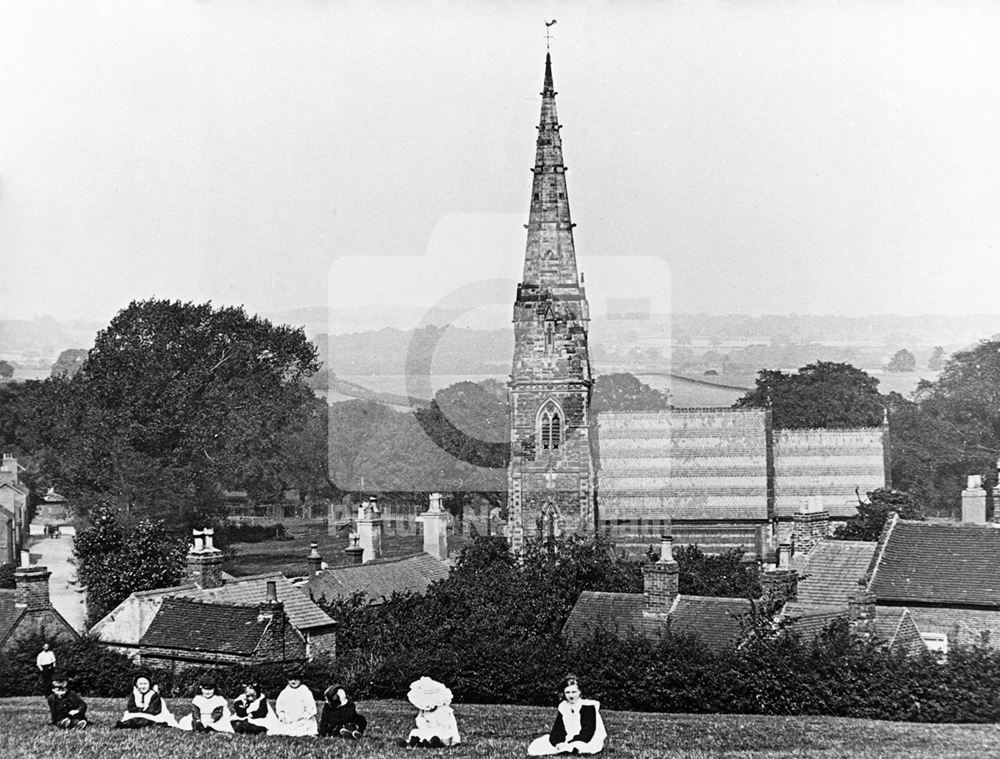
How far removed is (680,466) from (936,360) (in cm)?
655

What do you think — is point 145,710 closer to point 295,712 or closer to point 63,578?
point 295,712

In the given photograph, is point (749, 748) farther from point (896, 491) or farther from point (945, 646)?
point (896, 491)

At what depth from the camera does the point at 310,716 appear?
46.8 ft

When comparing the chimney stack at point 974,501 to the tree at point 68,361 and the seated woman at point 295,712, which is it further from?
the tree at point 68,361

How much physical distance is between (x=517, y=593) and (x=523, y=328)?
311 inches

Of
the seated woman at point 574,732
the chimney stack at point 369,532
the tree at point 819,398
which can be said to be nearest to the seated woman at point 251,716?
the seated woman at point 574,732

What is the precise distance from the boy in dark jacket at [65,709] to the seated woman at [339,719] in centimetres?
282

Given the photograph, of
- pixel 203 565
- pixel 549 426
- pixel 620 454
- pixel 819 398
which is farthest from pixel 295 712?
pixel 819 398

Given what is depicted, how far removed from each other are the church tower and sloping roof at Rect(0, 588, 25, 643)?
32.4 feet

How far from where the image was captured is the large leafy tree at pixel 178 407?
83.7ft

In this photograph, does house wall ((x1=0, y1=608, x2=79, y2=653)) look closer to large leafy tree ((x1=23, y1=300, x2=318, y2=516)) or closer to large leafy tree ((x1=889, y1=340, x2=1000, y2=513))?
large leafy tree ((x1=23, y1=300, x2=318, y2=516))

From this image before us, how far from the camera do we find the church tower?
26328mm

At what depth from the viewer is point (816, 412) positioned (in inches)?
1267

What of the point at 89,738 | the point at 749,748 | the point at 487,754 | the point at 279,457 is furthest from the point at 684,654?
the point at 279,457
